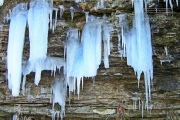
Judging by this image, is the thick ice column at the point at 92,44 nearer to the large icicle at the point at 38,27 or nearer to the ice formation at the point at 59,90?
the large icicle at the point at 38,27

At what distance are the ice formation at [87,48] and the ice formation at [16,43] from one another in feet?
2.75

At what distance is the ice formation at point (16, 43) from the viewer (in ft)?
17.7

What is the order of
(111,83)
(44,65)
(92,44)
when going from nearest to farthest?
(92,44)
(44,65)
(111,83)

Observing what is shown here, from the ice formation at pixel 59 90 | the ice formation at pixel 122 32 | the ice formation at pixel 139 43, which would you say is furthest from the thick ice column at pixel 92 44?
the ice formation at pixel 59 90

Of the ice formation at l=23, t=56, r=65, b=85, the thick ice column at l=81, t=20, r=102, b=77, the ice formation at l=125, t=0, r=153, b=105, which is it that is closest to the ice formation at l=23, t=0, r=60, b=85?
the ice formation at l=23, t=56, r=65, b=85

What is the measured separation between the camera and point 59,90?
6.62m

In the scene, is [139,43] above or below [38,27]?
below

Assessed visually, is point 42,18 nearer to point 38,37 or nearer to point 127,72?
point 38,37

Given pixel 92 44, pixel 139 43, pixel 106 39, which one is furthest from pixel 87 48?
pixel 139 43

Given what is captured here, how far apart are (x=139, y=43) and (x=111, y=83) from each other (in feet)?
4.87

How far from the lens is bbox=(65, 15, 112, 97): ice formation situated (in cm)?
537

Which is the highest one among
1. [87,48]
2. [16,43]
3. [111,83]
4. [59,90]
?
[16,43]

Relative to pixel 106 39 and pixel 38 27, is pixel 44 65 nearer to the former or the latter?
pixel 38 27

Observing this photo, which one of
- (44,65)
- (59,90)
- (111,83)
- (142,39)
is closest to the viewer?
(142,39)
